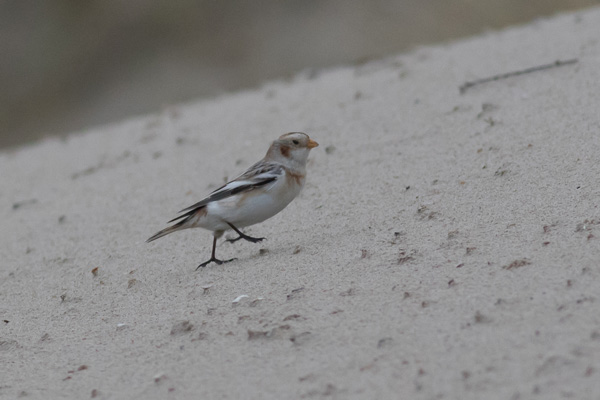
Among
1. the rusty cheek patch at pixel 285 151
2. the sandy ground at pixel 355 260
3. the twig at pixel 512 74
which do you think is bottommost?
the sandy ground at pixel 355 260

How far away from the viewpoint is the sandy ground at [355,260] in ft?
9.89

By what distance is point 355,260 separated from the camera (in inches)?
161

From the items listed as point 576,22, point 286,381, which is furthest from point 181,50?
point 286,381

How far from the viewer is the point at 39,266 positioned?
17.0 feet

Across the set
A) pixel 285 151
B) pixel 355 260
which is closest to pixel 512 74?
pixel 285 151

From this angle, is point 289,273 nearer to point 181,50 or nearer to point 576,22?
point 576,22

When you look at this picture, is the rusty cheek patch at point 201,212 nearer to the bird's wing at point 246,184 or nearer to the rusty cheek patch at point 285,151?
the bird's wing at point 246,184


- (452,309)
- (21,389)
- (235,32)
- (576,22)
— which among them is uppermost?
(235,32)

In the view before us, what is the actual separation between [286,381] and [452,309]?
0.72m

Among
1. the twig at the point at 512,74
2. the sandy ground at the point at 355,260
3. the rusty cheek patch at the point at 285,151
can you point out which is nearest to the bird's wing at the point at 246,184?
the rusty cheek patch at the point at 285,151

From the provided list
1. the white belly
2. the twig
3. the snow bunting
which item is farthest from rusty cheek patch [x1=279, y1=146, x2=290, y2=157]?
the twig

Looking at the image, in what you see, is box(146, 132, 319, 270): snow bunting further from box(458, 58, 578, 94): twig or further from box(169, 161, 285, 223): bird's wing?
box(458, 58, 578, 94): twig

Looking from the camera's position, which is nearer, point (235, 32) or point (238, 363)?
point (238, 363)

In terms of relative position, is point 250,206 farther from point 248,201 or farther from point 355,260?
point 355,260
